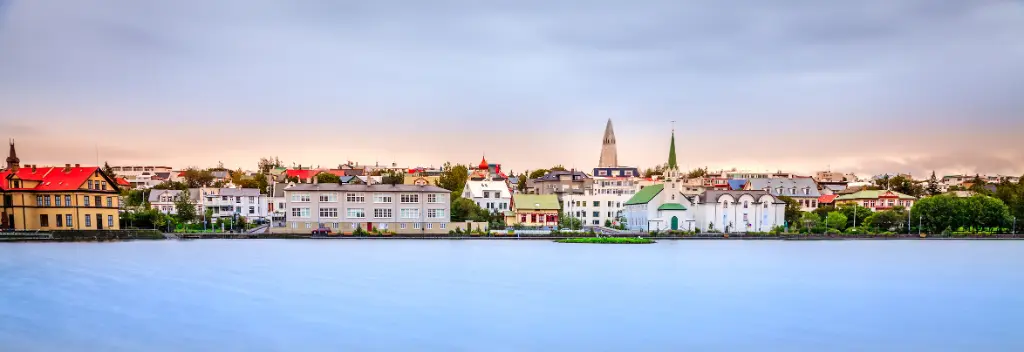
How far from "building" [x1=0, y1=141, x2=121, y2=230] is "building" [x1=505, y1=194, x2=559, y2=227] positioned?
34.6 m

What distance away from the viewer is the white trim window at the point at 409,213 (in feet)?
200

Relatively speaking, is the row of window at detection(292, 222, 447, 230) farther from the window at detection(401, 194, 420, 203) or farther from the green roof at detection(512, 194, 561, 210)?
the green roof at detection(512, 194, 561, 210)

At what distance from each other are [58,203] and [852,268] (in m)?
45.6

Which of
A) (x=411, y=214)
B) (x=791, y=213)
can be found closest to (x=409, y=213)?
(x=411, y=214)

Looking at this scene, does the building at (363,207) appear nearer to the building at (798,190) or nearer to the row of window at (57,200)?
the row of window at (57,200)

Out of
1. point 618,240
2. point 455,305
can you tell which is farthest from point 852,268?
point 455,305

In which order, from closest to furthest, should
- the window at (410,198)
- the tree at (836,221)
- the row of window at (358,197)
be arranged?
1. the row of window at (358,197)
2. the window at (410,198)
3. the tree at (836,221)

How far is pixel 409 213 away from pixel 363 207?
3395 millimetres

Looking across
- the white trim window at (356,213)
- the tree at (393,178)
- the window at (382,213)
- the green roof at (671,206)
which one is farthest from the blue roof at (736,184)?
the white trim window at (356,213)

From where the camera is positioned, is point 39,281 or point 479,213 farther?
point 479,213

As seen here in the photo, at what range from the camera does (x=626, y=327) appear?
21.1m

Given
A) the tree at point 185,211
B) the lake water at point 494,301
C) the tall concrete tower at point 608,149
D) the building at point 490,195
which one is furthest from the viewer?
the tall concrete tower at point 608,149

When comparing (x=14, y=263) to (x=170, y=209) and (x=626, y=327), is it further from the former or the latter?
(x=170, y=209)

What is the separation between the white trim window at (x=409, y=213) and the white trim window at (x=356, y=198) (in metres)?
2.86
